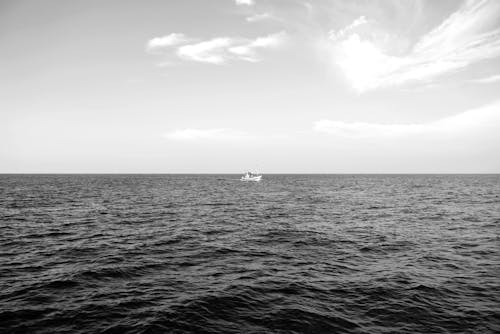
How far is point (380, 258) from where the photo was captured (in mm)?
20375

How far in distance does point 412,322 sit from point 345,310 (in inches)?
94.7

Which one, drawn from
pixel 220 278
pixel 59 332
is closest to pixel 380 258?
pixel 220 278

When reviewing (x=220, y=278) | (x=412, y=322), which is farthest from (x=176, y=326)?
(x=412, y=322)

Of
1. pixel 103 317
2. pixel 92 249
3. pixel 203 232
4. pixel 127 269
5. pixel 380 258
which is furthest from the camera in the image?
pixel 203 232

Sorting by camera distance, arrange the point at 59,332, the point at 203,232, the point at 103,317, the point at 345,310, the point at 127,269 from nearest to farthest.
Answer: the point at 59,332 < the point at 103,317 < the point at 345,310 < the point at 127,269 < the point at 203,232

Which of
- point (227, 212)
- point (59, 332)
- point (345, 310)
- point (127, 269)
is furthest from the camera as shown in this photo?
point (227, 212)

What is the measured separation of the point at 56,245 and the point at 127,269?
9.21 metres

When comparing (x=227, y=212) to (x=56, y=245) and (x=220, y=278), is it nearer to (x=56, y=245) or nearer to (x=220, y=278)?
(x=56, y=245)

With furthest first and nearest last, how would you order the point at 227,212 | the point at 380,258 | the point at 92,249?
the point at 227,212 → the point at 92,249 → the point at 380,258

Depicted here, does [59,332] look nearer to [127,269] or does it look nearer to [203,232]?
[127,269]

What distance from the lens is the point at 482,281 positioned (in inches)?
634

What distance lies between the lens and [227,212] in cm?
4200

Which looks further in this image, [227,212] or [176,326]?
[227,212]

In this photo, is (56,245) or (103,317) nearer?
(103,317)
